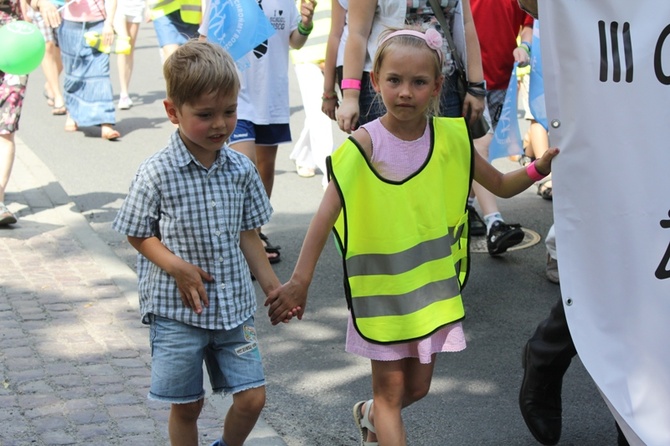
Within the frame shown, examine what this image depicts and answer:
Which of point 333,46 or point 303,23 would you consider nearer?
point 333,46

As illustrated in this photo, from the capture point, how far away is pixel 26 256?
22.5 ft

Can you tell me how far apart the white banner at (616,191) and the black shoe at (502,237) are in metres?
3.14

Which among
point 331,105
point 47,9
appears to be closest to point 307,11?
point 331,105

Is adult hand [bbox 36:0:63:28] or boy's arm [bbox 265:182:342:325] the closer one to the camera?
boy's arm [bbox 265:182:342:325]

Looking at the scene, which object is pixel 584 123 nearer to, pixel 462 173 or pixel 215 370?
pixel 462 173

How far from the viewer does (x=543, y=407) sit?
4207mm

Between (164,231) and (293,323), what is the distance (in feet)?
7.83

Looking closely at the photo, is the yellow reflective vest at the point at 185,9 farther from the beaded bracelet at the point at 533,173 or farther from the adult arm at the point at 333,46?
the beaded bracelet at the point at 533,173

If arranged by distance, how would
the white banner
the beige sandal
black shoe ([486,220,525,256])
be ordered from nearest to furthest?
the white banner < the beige sandal < black shoe ([486,220,525,256])

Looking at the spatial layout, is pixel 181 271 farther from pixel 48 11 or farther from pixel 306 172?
pixel 306 172

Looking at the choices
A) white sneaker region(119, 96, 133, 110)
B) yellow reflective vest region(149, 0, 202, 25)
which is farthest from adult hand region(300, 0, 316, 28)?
white sneaker region(119, 96, 133, 110)

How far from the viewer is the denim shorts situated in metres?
3.57

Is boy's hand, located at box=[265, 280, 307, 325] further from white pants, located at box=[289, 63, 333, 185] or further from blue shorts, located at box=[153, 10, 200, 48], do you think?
blue shorts, located at box=[153, 10, 200, 48]

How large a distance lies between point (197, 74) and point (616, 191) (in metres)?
1.37
